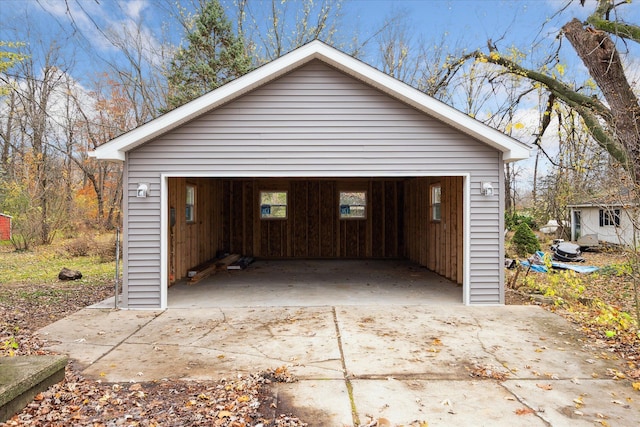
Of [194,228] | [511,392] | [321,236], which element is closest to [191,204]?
[194,228]

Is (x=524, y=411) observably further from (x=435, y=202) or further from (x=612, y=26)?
(x=612, y=26)

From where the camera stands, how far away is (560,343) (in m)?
4.91

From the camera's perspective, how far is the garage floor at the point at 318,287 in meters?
7.05

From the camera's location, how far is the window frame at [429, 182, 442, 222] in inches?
368

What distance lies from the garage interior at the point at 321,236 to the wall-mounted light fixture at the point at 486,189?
1220 millimetres

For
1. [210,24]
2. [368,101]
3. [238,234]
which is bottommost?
[238,234]

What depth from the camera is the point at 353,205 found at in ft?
42.9

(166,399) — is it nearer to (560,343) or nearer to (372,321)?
(372,321)

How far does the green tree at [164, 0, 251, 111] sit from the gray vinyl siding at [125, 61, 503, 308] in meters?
11.3

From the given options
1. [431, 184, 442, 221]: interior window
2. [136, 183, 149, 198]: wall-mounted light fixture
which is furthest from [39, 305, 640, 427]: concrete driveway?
[431, 184, 442, 221]: interior window

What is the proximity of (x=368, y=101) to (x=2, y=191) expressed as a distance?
15800 mm

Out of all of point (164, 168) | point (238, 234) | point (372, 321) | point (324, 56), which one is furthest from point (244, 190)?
point (372, 321)

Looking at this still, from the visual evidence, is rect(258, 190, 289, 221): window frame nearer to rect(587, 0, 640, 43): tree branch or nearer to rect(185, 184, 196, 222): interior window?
rect(185, 184, 196, 222): interior window

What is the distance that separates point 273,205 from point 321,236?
6.01ft
